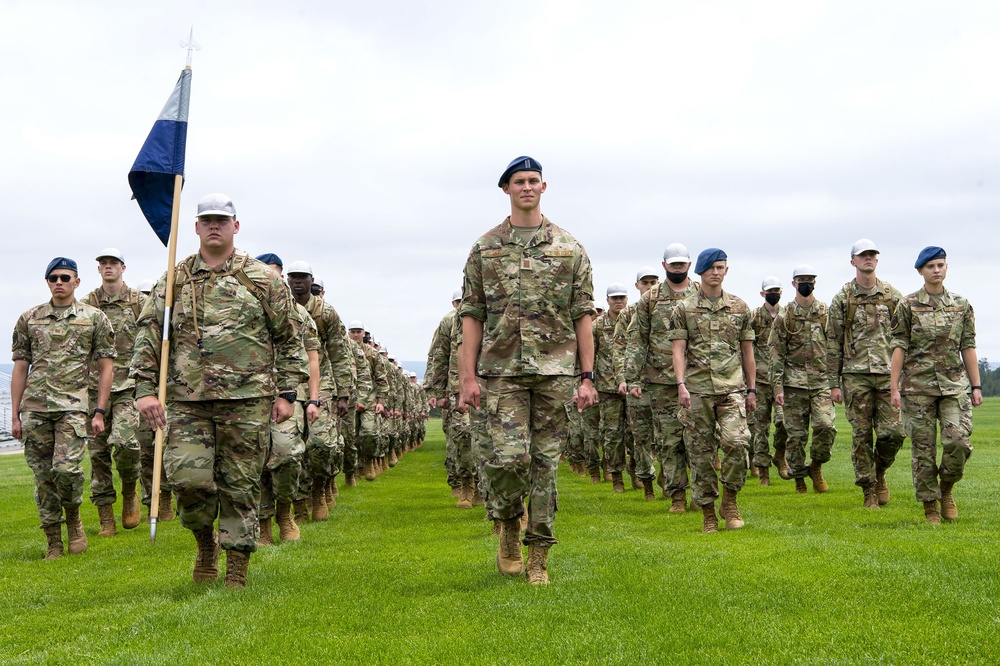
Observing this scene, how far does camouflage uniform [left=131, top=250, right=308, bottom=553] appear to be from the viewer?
6.98m

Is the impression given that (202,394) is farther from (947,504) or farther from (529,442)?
(947,504)

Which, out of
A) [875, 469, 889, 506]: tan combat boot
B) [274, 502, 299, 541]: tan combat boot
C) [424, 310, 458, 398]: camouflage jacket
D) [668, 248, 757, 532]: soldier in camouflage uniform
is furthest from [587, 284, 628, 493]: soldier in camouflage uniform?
[274, 502, 299, 541]: tan combat boot

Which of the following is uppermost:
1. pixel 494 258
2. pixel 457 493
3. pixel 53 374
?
pixel 494 258

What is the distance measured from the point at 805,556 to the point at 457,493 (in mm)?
9506

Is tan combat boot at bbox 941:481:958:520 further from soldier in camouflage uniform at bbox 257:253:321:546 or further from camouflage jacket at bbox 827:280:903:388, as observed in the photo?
soldier in camouflage uniform at bbox 257:253:321:546

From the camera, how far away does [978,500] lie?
38.5ft

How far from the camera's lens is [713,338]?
33.9ft

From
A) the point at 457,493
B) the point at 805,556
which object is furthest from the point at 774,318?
the point at 805,556

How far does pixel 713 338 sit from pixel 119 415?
6827 millimetres

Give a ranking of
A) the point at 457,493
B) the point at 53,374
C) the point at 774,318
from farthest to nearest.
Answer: the point at 457,493 → the point at 774,318 → the point at 53,374

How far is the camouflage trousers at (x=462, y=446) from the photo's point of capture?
14648 millimetres

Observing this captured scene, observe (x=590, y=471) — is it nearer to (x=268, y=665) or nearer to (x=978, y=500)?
(x=978, y=500)

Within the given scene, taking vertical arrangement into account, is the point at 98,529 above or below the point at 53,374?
below

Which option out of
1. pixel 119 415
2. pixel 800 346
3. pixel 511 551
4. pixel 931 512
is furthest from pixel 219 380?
pixel 800 346
